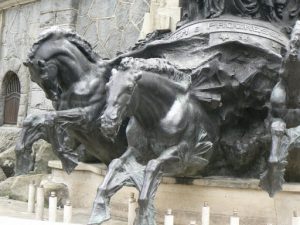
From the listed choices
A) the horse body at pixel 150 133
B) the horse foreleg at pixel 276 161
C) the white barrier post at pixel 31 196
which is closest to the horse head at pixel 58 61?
the white barrier post at pixel 31 196

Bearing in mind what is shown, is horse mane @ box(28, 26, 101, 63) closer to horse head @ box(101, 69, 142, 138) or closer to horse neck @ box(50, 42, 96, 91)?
horse neck @ box(50, 42, 96, 91)

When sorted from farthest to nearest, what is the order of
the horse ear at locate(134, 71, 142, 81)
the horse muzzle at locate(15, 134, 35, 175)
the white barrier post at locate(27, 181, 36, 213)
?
the white barrier post at locate(27, 181, 36, 213) < the horse muzzle at locate(15, 134, 35, 175) < the horse ear at locate(134, 71, 142, 81)

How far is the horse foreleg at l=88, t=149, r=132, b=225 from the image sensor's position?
11.7 ft

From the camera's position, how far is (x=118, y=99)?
356 cm

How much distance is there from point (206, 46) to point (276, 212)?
1.65 meters

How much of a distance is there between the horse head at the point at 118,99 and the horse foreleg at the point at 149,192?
16.5 inches

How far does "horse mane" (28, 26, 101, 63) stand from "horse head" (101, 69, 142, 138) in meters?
1.34

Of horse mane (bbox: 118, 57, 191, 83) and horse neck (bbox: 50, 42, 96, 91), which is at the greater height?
horse neck (bbox: 50, 42, 96, 91)

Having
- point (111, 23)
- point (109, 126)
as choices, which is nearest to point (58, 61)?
point (109, 126)

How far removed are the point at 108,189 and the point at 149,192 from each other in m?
0.30

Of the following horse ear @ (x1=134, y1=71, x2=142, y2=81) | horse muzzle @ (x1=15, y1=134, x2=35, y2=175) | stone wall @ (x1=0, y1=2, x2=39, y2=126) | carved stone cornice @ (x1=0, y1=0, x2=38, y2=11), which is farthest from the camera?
carved stone cornice @ (x1=0, y1=0, x2=38, y2=11)

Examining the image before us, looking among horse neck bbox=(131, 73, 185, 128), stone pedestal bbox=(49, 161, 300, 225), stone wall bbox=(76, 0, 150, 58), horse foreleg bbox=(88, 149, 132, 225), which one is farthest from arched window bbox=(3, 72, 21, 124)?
horse foreleg bbox=(88, 149, 132, 225)

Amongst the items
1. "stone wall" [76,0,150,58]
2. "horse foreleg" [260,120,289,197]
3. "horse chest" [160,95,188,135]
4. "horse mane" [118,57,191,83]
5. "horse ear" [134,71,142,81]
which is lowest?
"horse foreleg" [260,120,289,197]

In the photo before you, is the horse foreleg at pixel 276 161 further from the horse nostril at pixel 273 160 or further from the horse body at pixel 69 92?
the horse body at pixel 69 92
